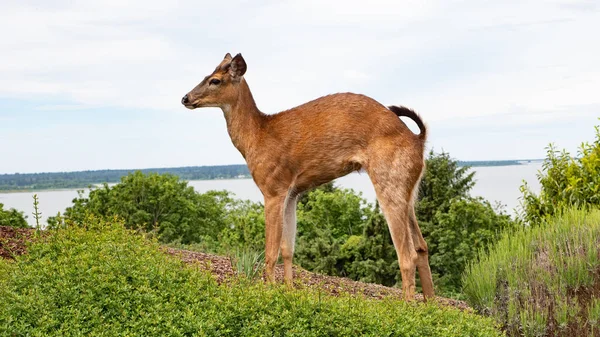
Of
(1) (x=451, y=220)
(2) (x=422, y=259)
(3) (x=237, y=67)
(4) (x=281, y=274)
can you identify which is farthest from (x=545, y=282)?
(1) (x=451, y=220)

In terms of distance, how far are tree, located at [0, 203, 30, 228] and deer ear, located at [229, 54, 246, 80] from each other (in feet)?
25.5

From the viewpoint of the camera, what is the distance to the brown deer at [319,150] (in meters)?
8.18

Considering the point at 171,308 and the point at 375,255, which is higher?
the point at 171,308

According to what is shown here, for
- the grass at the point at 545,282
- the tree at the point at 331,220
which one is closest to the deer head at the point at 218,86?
the grass at the point at 545,282

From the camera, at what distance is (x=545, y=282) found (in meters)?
8.41

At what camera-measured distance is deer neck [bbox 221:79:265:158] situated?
8.84m

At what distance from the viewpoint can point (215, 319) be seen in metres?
6.21

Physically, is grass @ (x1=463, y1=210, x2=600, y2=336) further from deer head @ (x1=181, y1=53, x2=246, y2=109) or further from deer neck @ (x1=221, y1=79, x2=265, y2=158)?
deer head @ (x1=181, y1=53, x2=246, y2=109)

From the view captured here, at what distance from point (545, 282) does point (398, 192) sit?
80.4 inches

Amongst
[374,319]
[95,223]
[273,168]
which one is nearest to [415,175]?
[273,168]

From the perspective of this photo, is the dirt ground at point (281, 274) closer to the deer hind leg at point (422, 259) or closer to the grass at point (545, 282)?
the deer hind leg at point (422, 259)

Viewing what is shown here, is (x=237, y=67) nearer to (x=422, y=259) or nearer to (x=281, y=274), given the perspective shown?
(x=422, y=259)

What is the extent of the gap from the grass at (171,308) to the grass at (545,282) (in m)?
1.08

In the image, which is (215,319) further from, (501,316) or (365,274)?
(365,274)
